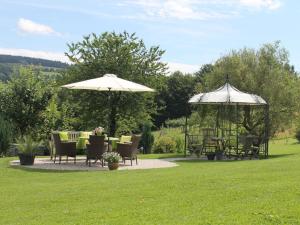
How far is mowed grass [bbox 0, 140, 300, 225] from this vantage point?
21.0 feet

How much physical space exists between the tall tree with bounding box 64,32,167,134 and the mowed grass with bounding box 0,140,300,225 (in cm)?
1246

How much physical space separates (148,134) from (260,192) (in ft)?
47.5

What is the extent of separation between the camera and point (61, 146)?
14.7 metres

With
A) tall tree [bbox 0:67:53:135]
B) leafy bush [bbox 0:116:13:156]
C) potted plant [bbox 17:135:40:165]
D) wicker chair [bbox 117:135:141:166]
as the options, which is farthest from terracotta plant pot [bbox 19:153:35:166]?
tall tree [bbox 0:67:53:135]

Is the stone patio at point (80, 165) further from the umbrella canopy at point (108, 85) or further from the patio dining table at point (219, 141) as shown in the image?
the patio dining table at point (219, 141)

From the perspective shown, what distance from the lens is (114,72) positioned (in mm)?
23734

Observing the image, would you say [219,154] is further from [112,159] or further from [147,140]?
[112,159]

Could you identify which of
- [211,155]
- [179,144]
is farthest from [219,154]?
[179,144]

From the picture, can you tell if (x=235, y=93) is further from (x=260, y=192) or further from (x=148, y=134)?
(x=260, y=192)

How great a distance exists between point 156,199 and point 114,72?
1638 cm

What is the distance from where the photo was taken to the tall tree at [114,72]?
23688 millimetres

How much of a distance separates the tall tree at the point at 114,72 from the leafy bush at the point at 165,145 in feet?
7.53

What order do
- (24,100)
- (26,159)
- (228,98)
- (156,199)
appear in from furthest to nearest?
(24,100)
(228,98)
(26,159)
(156,199)

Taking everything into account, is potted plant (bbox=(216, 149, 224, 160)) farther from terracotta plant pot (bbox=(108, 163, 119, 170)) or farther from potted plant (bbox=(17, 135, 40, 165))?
potted plant (bbox=(17, 135, 40, 165))
